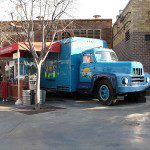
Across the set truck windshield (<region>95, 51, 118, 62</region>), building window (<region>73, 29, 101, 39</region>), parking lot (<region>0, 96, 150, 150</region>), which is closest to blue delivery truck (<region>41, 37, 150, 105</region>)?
truck windshield (<region>95, 51, 118, 62</region>)

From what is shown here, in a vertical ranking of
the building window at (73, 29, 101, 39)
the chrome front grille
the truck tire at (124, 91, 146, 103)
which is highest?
the building window at (73, 29, 101, 39)

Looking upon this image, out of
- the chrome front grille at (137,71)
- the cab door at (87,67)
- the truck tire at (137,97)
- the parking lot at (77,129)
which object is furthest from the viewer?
the cab door at (87,67)

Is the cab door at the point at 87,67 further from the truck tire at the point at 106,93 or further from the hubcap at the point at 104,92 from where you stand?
the hubcap at the point at 104,92

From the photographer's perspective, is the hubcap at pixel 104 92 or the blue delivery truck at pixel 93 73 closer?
the blue delivery truck at pixel 93 73

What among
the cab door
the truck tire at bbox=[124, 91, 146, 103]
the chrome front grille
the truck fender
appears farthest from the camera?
the cab door

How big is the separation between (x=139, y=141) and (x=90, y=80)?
791cm

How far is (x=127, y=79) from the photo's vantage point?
13297mm

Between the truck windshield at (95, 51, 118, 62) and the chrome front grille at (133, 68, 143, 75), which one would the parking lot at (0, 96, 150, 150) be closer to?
the chrome front grille at (133, 68, 143, 75)

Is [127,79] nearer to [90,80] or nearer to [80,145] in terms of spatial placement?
[90,80]

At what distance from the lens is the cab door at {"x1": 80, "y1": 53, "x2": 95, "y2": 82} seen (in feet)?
48.9

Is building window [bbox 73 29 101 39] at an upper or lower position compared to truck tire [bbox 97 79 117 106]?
upper

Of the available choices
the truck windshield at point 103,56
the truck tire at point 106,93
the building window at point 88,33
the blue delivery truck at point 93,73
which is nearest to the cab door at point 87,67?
the blue delivery truck at point 93,73

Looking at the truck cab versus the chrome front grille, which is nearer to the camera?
the truck cab

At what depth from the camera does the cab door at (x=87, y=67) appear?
14.9 m
